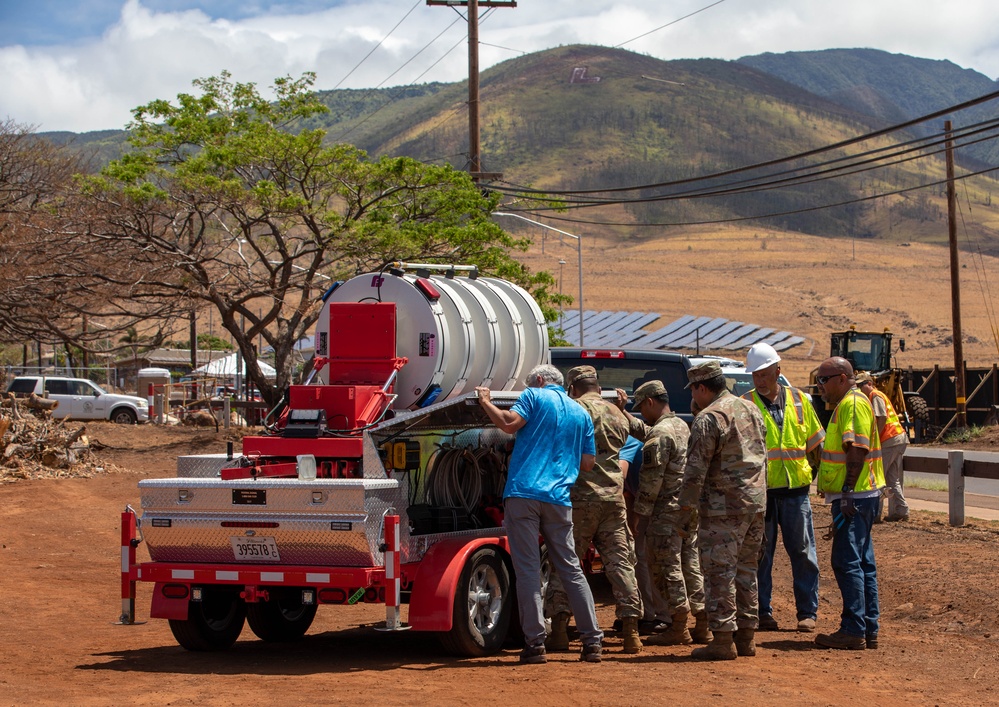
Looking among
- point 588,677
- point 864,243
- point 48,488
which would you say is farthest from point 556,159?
point 588,677

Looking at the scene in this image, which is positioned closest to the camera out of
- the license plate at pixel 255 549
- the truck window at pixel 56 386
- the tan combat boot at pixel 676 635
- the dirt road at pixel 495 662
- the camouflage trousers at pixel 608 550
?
the dirt road at pixel 495 662

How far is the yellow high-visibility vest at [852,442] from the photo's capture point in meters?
8.84

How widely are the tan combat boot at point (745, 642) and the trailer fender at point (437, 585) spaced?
196cm

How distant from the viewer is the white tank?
9.51m

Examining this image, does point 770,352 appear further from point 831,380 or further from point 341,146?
point 341,146

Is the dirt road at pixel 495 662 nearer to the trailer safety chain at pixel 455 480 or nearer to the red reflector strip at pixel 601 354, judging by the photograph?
the trailer safety chain at pixel 455 480

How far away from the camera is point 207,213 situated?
30078 mm

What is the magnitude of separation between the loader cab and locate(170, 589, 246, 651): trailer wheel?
29.5 meters

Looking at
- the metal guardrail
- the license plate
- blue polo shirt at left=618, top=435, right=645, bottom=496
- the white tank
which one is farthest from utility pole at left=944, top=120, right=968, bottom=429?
the license plate

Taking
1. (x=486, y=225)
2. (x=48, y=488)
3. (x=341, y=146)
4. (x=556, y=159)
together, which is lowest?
(x=48, y=488)

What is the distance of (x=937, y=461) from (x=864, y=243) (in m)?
134

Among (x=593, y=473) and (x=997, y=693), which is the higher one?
(x=593, y=473)

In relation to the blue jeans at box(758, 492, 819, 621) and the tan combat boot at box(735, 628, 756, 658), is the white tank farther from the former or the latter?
the tan combat boot at box(735, 628, 756, 658)

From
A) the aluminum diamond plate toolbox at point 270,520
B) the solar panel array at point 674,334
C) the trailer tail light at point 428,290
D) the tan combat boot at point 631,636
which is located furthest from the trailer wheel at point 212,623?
the solar panel array at point 674,334
